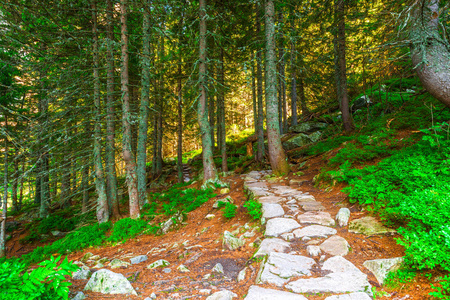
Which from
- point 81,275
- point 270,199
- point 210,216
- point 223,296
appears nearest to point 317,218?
point 270,199

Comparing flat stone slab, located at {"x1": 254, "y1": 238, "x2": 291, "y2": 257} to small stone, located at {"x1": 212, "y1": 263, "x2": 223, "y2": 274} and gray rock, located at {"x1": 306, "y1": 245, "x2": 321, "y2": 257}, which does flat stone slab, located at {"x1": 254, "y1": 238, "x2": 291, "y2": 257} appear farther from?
small stone, located at {"x1": 212, "y1": 263, "x2": 223, "y2": 274}

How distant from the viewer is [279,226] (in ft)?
12.5

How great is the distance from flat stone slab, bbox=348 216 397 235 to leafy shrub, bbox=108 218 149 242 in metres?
5.85

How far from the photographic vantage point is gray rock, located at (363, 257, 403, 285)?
2.34 m

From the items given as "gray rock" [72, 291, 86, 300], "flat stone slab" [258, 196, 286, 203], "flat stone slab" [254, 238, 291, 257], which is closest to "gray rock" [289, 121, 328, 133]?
"flat stone slab" [258, 196, 286, 203]

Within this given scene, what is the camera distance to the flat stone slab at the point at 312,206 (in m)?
4.43

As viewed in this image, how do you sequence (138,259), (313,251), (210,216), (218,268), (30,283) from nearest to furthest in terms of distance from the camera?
(30,283) < (313,251) < (218,268) < (138,259) < (210,216)

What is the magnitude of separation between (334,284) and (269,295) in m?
0.74

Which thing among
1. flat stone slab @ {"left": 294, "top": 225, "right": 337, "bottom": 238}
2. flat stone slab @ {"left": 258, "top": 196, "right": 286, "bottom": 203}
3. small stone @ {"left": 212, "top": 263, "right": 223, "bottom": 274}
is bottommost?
small stone @ {"left": 212, "top": 263, "right": 223, "bottom": 274}

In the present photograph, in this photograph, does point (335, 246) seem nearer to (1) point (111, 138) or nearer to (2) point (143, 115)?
(1) point (111, 138)

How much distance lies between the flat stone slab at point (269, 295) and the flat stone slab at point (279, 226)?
4.47 ft

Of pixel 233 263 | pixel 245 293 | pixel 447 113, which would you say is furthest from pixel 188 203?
pixel 447 113

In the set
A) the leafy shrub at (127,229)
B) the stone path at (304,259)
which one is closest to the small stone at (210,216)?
the stone path at (304,259)

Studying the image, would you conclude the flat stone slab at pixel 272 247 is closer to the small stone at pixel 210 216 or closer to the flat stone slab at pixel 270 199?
the flat stone slab at pixel 270 199
